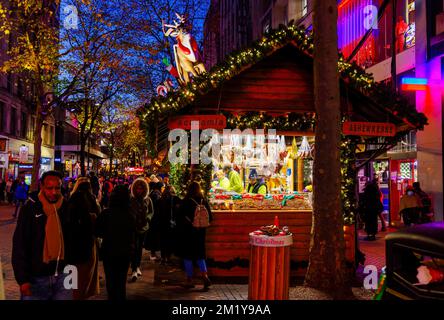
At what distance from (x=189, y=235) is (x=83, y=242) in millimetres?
2613

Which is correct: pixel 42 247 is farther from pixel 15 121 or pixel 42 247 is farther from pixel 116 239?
pixel 15 121

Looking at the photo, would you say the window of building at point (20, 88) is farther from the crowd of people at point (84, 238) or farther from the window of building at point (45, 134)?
the crowd of people at point (84, 238)

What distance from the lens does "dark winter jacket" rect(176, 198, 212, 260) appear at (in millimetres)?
7965

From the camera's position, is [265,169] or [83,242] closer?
[83,242]

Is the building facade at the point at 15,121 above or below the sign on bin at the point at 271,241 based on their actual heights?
above

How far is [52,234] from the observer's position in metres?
4.43

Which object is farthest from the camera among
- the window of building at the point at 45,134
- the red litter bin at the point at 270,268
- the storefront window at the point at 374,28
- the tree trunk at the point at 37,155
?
the window of building at the point at 45,134

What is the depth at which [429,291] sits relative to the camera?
338cm

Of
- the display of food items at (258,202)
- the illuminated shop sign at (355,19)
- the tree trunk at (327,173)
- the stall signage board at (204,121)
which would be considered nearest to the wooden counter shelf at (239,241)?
the display of food items at (258,202)

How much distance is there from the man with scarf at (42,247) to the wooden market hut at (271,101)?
4.28 metres

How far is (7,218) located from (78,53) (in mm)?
8135

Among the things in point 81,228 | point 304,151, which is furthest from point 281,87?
point 81,228

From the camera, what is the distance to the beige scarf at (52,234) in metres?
4.38
